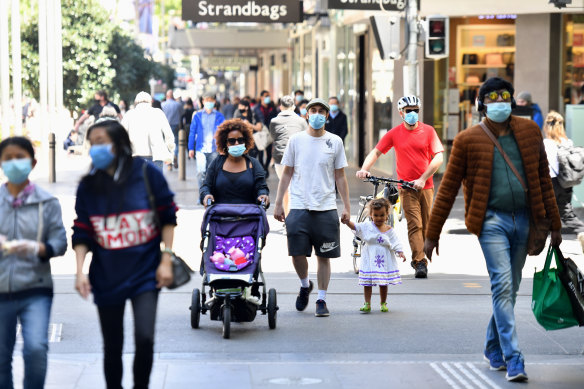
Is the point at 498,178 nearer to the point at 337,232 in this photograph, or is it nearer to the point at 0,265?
the point at 337,232

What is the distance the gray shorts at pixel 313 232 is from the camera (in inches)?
375

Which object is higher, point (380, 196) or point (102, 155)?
point (102, 155)

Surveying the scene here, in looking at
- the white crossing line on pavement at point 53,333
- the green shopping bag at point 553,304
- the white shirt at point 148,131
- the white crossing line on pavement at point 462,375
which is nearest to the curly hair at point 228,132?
the white crossing line on pavement at point 53,333

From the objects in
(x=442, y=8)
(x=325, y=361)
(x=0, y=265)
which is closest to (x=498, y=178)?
(x=325, y=361)

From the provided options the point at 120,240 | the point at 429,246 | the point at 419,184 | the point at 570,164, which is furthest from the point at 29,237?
the point at 570,164

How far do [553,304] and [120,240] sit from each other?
3.03 m

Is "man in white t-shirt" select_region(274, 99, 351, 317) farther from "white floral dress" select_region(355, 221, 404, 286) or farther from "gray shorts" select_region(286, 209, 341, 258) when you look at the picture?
"white floral dress" select_region(355, 221, 404, 286)

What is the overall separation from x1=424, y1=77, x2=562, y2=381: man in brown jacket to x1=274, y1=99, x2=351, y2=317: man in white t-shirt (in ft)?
7.34

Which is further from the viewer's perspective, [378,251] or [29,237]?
[378,251]

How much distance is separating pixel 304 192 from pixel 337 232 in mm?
455

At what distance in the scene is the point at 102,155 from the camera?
573 centimetres

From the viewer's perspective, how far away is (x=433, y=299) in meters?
10.6

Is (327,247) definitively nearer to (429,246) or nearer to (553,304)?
(429,246)

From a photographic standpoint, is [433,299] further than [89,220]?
Yes
